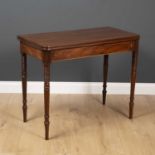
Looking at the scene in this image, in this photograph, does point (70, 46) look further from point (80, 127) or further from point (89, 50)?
point (80, 127)

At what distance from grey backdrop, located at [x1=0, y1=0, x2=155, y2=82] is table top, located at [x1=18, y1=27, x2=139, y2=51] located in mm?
518

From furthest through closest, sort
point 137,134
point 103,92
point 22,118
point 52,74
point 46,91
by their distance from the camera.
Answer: point 52,74 < point 103,92 < point 22,118 < point 137,134 < point 46,91

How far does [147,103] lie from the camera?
3.35 m

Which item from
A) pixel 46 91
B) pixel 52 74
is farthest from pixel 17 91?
pixel 46 91

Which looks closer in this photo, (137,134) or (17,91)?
(137,134)

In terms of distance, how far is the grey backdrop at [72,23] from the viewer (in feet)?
10.9

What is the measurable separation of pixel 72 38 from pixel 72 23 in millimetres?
814

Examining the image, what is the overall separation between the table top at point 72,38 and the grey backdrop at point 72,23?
518mm

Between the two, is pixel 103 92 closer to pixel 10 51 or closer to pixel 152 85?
pixel 152 85

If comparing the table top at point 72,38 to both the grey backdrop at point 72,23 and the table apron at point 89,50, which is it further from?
the grey backdrop at point 72,23

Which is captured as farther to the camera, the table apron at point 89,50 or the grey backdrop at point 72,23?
the grey backdrop at point 72,23

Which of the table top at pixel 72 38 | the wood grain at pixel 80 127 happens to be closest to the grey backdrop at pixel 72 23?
the wood grain at pixel 80 127

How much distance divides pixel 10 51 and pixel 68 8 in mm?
667

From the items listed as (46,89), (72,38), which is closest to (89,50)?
(72,38)
